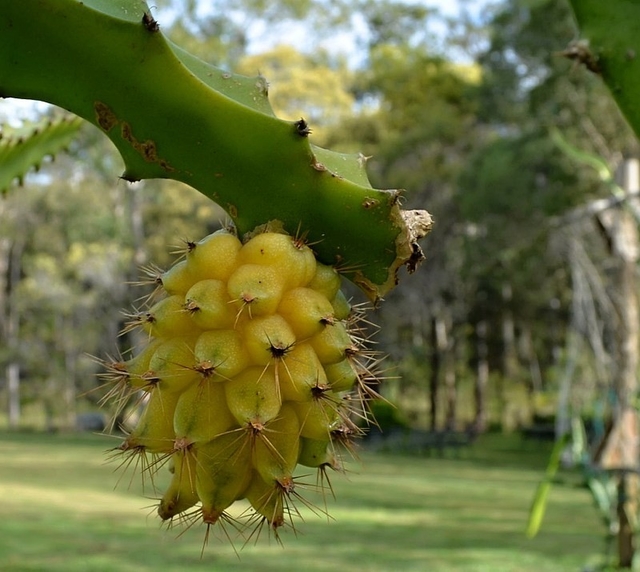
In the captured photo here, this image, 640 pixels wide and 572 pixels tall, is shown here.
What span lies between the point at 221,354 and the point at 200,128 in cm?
25

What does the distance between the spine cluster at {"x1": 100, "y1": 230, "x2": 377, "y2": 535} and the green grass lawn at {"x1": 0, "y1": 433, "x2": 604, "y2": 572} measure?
454 cm

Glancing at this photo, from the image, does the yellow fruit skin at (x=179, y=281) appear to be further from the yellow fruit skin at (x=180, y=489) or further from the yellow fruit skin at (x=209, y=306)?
the yellow fruit skin at (x=180, y=489)

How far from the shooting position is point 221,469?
93cm

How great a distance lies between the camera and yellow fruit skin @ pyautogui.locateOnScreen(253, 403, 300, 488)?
0.92 metres

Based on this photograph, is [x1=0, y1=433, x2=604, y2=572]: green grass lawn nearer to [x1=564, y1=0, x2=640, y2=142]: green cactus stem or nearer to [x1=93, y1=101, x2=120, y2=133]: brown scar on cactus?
[x1=564, y1=0, x2=640, y2=142]: green cactus stem

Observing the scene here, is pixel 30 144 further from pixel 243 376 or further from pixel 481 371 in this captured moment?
pixel 481 371

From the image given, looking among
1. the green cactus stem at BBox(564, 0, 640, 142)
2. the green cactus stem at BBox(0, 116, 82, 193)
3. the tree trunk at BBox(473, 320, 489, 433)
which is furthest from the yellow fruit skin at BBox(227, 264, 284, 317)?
the tree trunk at BBox(473, 320, 489, 433)

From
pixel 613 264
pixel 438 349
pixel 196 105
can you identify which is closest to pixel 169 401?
pixel 196 105

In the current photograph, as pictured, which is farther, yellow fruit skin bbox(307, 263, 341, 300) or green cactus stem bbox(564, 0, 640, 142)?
green cactus stem bbox(564, 0, 640, 142)

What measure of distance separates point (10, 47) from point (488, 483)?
16.1 m

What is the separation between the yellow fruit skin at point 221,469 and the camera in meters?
0.93

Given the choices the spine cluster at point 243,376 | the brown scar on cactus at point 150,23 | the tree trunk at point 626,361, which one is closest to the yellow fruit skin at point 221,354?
the spine cluster at point 243,376

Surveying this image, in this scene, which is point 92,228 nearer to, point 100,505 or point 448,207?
point 448,207

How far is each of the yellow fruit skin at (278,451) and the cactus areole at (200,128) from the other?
180 mm
